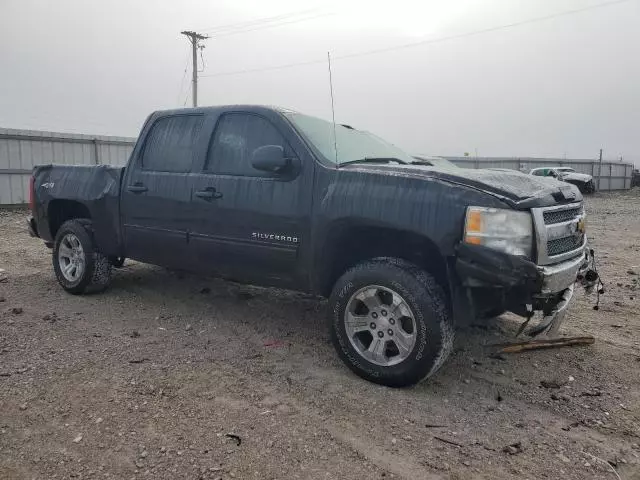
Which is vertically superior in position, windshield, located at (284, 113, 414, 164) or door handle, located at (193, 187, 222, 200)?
windshield, located at (284, 113, 414, 164)

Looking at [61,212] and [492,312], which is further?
[61,212]

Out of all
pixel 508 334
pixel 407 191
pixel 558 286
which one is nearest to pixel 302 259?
pixel 407 191

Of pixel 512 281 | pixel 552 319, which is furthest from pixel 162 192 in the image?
pixel 552 319

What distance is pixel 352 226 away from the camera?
3.69 metres

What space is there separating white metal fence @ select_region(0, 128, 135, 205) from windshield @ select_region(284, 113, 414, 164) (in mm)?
13019

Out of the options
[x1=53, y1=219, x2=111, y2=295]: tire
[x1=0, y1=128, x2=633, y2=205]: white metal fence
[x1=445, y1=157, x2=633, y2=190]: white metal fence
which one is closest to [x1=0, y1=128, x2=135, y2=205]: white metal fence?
[x1=0, y1=128, x2=633, y2=205]: white metal fence

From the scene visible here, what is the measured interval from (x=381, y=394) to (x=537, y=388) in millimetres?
1098

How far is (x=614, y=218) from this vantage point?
15531 millimetres

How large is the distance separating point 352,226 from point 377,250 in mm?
320

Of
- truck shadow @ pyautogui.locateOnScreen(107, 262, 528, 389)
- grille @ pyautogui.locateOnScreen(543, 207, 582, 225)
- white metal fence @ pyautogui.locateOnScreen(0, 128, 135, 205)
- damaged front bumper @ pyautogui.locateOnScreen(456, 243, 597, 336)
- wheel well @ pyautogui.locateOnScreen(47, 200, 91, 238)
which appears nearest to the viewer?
damaged front bumper @ pyautogui.locateOnScreen(456, 243, 597, 336)

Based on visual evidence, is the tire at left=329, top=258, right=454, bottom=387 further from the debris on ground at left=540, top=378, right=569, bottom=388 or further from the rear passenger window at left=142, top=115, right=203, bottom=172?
the rear passenger window at left=142, top=115, right=203, bottom=172

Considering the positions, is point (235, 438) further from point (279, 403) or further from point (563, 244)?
point (563, 244)

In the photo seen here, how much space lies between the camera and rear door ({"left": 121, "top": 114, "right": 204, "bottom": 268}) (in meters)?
4.71

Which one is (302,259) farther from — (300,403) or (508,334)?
(508,334)
